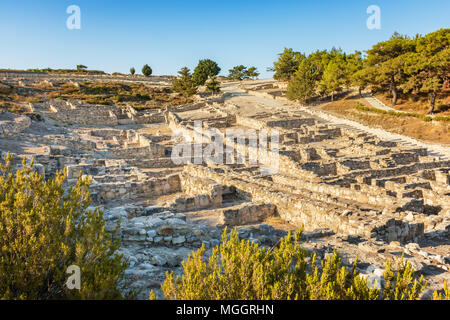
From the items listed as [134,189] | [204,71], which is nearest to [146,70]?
[204,71]

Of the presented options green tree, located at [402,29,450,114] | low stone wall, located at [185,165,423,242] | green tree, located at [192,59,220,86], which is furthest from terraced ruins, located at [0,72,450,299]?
green tree, located at [192,59,220,86]

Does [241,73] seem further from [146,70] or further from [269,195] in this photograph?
[269,195]

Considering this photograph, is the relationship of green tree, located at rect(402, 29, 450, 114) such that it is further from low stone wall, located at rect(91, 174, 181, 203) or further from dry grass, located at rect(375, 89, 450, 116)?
low stone wall, located at rect(91, 174, 181, 203)

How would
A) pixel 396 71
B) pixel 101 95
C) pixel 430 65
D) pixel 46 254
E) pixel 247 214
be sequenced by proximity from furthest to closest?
pixel 101 95 → pixel 396 71 → pixel 430 65 → pixel 247 214 → pixel 46 254

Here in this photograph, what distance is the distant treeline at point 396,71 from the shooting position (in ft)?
120

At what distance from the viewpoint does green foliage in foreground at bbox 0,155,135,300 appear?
4.54 metres

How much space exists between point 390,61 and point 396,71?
4.61 feet

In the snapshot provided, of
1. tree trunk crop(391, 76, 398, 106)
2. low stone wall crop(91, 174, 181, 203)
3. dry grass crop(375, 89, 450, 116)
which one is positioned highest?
tree trunk crop(391, 76, 398, 106)

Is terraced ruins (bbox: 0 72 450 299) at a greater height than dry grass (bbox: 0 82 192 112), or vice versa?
dry grass (bbox: 0 82 192 112)

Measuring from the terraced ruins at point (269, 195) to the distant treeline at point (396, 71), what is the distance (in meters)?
11.7

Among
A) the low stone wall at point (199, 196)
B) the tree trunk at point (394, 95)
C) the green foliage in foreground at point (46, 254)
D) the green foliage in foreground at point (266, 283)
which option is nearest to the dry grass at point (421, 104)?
the tree trunk at point (394, 95)

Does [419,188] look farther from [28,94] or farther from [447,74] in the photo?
[28,94]

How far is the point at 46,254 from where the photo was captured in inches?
191

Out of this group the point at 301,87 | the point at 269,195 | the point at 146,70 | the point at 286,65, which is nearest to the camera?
the point at 269,195
